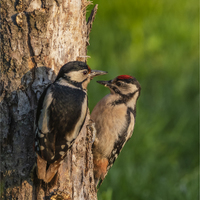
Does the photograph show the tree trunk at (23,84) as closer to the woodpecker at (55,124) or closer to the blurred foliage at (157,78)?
the woodpecker at (55,124)

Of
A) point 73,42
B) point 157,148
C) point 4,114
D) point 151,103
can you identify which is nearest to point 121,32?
point 151,103

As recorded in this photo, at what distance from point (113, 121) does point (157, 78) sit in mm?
3689

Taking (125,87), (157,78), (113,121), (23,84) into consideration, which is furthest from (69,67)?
(157,78)

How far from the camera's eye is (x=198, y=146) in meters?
6.88

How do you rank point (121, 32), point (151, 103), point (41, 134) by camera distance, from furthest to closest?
point (121, 32) < point (151, 103) < point (41, 134)

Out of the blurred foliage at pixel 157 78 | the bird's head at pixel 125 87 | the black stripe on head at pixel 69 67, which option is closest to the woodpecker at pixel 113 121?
the bird's head at pixel 125 87

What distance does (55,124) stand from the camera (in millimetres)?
2652

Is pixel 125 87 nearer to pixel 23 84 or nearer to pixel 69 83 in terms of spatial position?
pixel 69 83

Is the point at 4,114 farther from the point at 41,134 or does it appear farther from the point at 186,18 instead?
the point at 186,18

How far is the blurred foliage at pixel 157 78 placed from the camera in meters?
5.57

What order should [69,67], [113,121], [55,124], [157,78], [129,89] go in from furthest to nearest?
[157,78], [129,89], [113,121], [69,67], [55,124]

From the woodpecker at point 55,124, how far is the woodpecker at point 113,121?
37.0 inches

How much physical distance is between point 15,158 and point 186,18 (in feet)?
20.2

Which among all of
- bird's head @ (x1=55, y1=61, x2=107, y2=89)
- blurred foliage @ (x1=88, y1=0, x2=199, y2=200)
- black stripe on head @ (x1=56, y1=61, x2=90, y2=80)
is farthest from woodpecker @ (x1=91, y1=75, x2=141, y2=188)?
blurred foliage @ (x1=88, y1=0, x2=199, y2=200)
